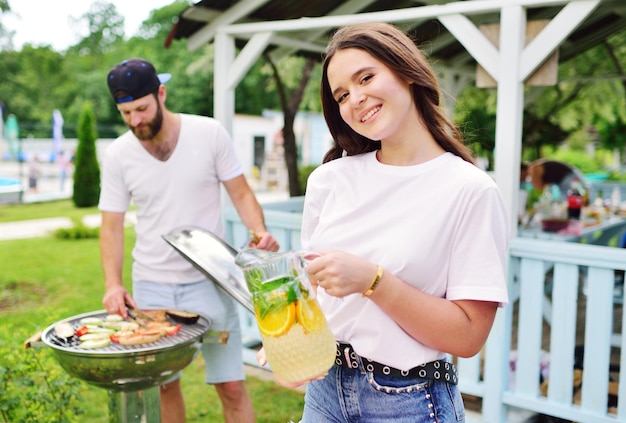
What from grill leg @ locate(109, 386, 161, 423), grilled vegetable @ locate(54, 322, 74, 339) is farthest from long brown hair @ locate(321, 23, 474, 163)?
grill leg @ locate(109, 386, 161, 423)

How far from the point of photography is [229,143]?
3.32m

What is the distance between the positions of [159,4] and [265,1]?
141 ft

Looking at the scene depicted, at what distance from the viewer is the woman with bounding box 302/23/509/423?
1.37 metres

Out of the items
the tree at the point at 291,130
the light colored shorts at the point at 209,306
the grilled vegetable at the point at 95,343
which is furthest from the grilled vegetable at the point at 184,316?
the tree at the point at 291,130

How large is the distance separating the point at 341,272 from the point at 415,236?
211 mm

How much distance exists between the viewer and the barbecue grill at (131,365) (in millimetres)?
2398

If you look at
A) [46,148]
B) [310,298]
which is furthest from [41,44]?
[310,298]

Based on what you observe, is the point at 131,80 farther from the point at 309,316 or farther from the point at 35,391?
the point at 309,316

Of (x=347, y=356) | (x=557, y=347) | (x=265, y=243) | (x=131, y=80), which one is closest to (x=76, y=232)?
(x=131, y=80)

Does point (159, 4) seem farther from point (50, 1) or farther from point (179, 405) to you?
point (179, 405)

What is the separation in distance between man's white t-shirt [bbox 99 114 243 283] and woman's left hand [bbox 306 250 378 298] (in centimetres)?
197

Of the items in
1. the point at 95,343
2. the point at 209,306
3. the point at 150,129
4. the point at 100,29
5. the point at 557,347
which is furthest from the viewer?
the point at 100,29

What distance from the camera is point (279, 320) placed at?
142 centimetres

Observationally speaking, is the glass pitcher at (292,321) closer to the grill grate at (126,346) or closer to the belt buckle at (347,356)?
the belt buckle at (347,356)
